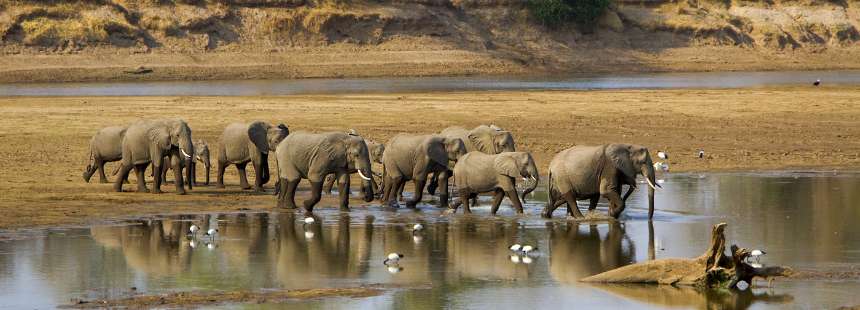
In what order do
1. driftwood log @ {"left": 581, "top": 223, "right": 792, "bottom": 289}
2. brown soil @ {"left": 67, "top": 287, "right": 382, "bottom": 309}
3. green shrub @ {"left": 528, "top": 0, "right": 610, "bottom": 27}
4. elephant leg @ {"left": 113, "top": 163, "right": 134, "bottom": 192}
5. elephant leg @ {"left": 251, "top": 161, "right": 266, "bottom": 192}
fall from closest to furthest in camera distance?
1. brown soil @ {"left": 67, "top": 287, "right": 382, "bottom": 309}
2. driftwood log @ {"left": 581, "top": 223, "right": 792, "bottom": 289}
3. elephant leg @ {"left": 113, "top": 163, "right": 134, "bottom": 192}
4. elephant leg @ {"left": 251, "top": 161, "right": 266, "bottom": 192}
5. green shrub @ {"left": 528, "top": 0, "right": 610, "bottom": 27}

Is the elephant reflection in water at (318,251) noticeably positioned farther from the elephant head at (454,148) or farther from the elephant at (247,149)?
the elephant at (247,149)

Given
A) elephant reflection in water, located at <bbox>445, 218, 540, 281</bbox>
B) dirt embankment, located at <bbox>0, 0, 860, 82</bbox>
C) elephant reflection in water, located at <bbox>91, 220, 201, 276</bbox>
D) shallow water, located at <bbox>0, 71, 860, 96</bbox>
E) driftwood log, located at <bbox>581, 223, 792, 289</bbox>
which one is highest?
dirt embankment, located at <bbox>0, 0, 860, 82</bbox>

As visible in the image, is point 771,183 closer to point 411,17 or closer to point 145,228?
point 145,228

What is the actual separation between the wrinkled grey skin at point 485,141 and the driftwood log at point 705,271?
27.3ft

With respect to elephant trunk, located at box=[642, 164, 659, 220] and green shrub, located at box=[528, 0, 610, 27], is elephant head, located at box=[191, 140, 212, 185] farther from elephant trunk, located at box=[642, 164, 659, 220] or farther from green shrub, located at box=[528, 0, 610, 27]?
green shrub, located at box=[528, 0, 610, 27]

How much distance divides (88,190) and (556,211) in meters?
7.59

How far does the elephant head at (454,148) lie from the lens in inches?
934

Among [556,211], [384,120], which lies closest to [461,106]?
[384,120]

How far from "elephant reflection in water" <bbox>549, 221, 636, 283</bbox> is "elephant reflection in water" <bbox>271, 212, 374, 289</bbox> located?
2.23m

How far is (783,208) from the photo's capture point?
22.9 meters

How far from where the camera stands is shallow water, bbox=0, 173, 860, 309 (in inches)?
608

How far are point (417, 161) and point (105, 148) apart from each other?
5829 mm

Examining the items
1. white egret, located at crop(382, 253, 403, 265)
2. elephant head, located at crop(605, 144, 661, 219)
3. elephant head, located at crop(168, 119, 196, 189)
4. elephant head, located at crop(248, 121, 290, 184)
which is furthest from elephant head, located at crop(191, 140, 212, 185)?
Answer: white egret, located at crop(382, 253, 403, 265)

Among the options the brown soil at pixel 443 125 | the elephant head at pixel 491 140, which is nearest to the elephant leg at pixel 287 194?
the brown soil at pixel 443 125
